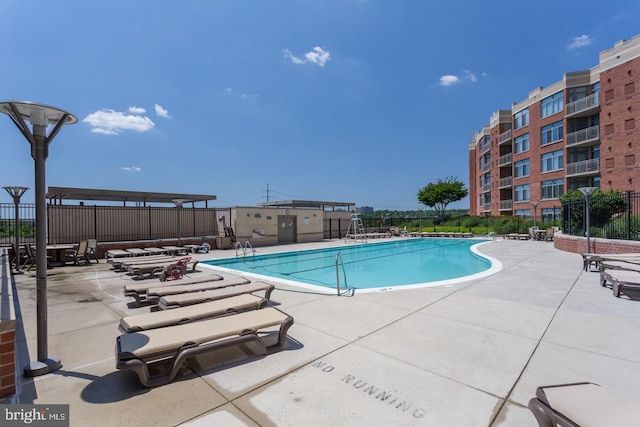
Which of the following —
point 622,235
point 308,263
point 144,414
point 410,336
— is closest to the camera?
point 144,414

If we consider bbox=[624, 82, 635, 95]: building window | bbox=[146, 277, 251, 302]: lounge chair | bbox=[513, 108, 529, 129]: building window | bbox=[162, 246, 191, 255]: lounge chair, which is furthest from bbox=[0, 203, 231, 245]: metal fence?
bbox=[513, 108, 529, 129]: building window

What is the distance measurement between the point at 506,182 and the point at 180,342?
4117 cm

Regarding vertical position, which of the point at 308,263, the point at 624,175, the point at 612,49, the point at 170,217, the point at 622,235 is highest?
the point at 612,49

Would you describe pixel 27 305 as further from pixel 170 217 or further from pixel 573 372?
pixel 170 217

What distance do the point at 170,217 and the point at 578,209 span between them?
21.8 meters

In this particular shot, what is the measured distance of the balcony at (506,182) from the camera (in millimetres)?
36031

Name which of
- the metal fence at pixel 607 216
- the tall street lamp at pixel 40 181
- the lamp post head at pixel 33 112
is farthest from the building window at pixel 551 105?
the tall street lamp at pixel 40 181

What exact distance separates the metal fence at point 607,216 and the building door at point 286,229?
1668 cm

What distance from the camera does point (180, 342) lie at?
11.0 ft

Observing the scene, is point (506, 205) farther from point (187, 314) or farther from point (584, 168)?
point (187, 314)

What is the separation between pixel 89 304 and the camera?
20.6ft

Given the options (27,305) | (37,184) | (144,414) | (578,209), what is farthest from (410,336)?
(578,209)

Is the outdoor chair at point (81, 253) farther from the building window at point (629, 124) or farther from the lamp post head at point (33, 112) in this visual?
the building window at point (629, 124)

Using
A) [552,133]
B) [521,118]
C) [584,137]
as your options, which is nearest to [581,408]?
[584,137]
